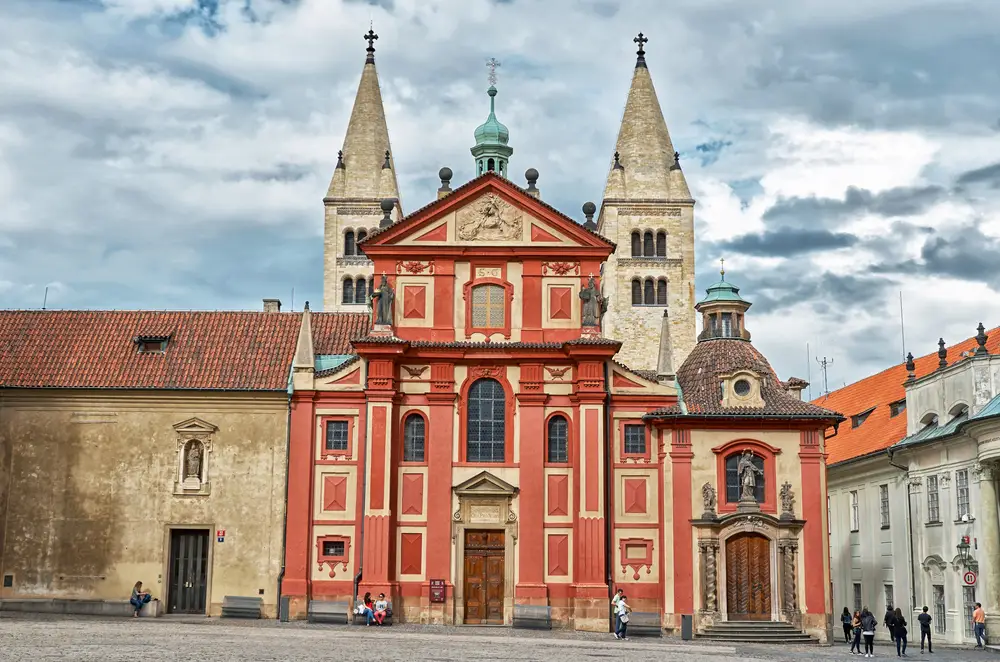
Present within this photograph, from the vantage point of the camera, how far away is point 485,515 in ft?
135

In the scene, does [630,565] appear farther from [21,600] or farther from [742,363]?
[21,600]

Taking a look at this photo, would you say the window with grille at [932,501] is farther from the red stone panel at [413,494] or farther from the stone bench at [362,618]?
the stone bench at [362,618]

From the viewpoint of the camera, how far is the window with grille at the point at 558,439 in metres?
41.9

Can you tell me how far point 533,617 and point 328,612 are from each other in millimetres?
6624

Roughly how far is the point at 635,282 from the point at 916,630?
38435 millimetres

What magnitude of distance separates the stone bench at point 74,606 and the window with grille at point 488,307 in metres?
14.2

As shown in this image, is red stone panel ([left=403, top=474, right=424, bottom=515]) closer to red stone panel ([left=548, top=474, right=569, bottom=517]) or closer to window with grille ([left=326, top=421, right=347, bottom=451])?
window with grille ([left=326, top=421, right=347, bottom=451])

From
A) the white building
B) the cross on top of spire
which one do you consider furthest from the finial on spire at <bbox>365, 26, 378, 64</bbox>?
the white building

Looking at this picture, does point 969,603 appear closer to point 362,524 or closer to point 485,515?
point 485,515

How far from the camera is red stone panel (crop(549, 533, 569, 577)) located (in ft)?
134

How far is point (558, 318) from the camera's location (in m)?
42.8

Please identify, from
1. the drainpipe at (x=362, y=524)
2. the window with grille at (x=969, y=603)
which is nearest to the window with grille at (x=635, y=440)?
the drainpipe at (x=362, y=524)

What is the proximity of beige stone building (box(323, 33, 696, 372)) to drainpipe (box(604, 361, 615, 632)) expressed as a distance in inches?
1411

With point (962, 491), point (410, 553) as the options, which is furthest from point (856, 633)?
point (410, 553)
